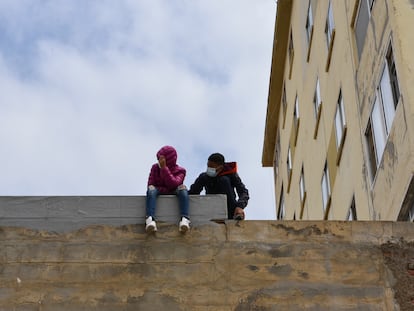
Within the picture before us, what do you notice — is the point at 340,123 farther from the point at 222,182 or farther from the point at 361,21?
the point at 222,182

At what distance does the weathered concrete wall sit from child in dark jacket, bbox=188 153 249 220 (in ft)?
1.90

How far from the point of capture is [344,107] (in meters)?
23.6

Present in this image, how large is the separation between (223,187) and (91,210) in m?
1.78

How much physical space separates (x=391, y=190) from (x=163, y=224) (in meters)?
5.96

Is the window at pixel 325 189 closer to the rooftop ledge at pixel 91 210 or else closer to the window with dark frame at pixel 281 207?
the window with dark frame at pixel 281 207

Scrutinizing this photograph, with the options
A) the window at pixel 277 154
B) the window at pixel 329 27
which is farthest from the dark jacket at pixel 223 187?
the window at pixel 277 154

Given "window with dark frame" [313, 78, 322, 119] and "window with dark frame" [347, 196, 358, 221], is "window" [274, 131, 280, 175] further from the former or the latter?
"window with dark frame" [347, 196, 358, 221]

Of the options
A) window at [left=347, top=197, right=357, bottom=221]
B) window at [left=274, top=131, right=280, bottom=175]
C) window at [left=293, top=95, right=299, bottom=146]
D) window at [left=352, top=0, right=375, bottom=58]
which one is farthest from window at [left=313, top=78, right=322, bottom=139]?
window at [left=274, top=131, right=280, bottom=175]

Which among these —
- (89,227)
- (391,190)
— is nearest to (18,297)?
(89,227)

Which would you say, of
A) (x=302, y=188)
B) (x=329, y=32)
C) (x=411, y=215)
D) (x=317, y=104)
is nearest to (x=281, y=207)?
(x=302, y=188)

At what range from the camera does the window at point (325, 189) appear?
2616 centimetres

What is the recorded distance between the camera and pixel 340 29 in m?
23.4

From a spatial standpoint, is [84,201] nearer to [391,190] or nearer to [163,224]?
[163,224]

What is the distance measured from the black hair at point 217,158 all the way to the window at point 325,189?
37.9 feet
